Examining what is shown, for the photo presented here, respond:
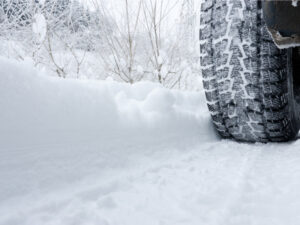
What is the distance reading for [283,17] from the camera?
44cm

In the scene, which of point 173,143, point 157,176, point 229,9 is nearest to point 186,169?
point 157,176

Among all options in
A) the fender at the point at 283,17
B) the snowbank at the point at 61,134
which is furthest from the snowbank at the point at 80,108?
the fender at the point at 283,17

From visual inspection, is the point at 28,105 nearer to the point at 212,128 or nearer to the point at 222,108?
the point at 222,108

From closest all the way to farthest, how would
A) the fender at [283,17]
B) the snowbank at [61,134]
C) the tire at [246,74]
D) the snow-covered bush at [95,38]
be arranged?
the fender at [283,17]
the snowbank at [61,134]
the tire at [246,74]
the snow-covered bush at [95,38]

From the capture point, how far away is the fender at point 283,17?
0.43 m

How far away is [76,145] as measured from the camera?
0.71 metres

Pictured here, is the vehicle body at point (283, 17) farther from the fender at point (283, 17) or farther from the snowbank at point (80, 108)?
the snowbank at point (80, 108)

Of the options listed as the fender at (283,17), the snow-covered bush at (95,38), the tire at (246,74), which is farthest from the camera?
the snow-covered bush at (95,38)

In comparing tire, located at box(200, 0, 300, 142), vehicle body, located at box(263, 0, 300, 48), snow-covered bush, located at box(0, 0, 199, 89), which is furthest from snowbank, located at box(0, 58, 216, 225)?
snow-covered bush, located at box(0, 0, 199, 89)

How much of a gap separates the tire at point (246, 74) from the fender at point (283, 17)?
0.44 metres

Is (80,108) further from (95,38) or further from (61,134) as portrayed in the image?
(95,38)

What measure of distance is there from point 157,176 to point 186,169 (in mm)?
97

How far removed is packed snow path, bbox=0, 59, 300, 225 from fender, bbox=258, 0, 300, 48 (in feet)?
0.99

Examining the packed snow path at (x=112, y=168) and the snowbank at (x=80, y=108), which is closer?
the packed snow path at (x=112, y=168)
